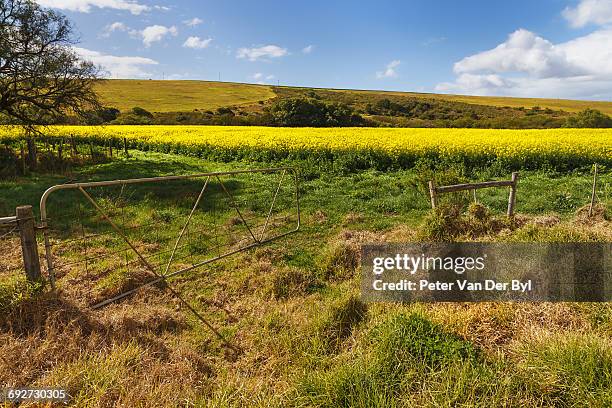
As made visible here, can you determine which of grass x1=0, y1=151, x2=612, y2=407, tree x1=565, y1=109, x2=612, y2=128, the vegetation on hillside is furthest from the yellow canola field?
tree x1=565, y1=109, x2=612, y2=128

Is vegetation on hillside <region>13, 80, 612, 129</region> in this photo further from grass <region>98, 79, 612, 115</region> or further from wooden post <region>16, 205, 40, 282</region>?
wooden post <region>16, 205, 40, 282</region>

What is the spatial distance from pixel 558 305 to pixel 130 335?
16.3ft

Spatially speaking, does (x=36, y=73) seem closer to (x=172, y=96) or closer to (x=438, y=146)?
(x=438, y=146)

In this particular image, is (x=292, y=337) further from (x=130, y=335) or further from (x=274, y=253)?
(x=274, y=253)

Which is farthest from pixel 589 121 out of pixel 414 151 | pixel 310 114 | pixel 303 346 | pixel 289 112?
pixel 303 346

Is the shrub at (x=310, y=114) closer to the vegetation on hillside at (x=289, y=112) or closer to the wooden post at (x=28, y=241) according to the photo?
the vegetation on hillside at (x=289, y=112)

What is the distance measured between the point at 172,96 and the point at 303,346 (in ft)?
247

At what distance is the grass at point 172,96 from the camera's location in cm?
5991

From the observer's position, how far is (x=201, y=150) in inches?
861

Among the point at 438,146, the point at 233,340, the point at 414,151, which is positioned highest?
the point at 438,146

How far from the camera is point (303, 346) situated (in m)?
3.94

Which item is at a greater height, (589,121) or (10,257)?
(589,121)

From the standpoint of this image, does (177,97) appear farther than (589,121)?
Yes

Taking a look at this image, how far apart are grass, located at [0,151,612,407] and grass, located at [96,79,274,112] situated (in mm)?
55838
